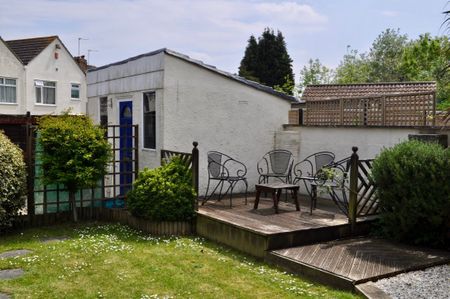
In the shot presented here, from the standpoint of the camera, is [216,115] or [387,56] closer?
[216,115]

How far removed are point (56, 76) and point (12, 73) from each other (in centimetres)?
375

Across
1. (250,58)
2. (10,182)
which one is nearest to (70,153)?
(10,182)

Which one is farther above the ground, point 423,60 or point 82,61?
point 82,61

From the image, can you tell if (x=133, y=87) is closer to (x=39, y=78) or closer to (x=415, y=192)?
(x=415, y=192)

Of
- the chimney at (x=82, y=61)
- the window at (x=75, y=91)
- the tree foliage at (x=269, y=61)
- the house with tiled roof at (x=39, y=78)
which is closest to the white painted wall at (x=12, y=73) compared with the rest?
the house with tiled roof at (x=39, y=78)

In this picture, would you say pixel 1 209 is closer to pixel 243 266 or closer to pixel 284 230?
pixel 243 266

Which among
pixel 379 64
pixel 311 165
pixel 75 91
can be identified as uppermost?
pixel 379 64

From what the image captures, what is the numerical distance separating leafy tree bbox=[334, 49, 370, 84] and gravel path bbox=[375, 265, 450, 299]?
3263 cm

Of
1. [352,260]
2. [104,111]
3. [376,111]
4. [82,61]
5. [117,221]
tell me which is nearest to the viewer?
[352,260]

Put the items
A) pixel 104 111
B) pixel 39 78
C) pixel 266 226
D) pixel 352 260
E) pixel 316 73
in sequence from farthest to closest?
pixel 316 73
pixel 39 78
pixel 104 111
pixel 266 226
pixel 352 260

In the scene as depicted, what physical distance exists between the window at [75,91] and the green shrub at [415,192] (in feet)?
99.3

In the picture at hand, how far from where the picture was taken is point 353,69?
3744 cm

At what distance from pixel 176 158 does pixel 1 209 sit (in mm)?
3061

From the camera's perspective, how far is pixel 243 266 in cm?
594
